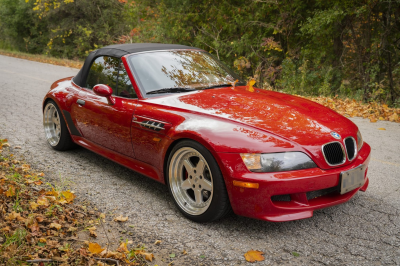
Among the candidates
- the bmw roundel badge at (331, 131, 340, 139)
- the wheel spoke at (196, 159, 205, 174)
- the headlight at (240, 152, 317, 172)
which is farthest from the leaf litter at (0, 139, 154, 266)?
the bmw roundel badge at (331, 131, 340, 139)

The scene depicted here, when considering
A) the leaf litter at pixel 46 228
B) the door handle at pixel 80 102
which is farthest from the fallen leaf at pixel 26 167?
the door handle at pixel 80 102

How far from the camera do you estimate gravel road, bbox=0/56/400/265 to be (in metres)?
2.85

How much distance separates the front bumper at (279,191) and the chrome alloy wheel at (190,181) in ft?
0.93

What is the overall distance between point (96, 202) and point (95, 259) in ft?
3.62

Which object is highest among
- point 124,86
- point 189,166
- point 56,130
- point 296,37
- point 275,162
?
point 296,37

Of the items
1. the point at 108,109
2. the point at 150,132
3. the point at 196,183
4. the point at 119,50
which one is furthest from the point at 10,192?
the point at 119,50

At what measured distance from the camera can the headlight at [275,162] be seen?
2.92 m

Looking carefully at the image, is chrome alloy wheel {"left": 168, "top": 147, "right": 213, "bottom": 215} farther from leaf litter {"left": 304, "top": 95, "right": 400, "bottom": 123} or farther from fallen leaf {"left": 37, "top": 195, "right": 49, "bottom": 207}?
leaf litter {"left": 304, "top": 95, "right": 400, "bottom": 123}

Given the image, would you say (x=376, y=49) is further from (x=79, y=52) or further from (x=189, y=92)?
(x=79, y=52)

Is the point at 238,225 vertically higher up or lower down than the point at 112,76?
lower down

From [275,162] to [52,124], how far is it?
3.83 meters

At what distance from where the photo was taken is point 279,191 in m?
2.88

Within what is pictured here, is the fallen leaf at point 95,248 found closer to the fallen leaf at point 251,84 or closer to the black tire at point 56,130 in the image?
the fallen leaf at point 251,84

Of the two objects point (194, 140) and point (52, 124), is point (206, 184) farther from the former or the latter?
point (52, 124)
